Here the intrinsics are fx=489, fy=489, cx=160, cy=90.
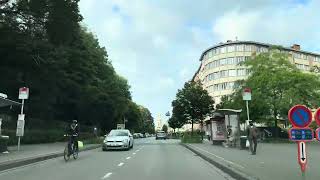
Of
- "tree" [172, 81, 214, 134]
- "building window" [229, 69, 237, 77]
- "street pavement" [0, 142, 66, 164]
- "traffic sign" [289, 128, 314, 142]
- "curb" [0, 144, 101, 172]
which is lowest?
"curb" [0, 144, 101, 172]

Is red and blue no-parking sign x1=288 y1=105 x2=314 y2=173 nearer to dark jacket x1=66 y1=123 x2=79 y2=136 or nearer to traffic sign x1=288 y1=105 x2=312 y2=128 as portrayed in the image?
traffic sign x1=288 y1=105 x2=312 y2=128

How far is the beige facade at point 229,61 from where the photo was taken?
5330 inches

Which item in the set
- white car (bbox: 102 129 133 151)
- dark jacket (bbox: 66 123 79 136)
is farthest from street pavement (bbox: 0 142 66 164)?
white car (bbox: 102 129 133 151)

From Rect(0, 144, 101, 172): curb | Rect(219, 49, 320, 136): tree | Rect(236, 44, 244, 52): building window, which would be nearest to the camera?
Rect(0, 144, 101, 172): curb

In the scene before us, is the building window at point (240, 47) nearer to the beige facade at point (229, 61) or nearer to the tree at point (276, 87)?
the beige facade at point (229, 61)

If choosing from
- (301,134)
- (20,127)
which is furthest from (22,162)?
(301,134)

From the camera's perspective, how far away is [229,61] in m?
137

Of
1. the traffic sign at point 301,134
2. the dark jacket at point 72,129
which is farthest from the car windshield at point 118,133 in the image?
the traffic sign at point 301,134

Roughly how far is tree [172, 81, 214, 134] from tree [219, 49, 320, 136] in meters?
4.26

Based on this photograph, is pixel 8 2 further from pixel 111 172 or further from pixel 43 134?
pixel 111 172

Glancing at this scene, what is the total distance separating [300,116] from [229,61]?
417 ft

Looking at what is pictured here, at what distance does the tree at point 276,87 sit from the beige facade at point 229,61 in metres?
69.4

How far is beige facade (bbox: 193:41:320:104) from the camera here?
13538 centimetres

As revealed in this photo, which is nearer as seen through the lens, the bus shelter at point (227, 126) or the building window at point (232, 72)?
the bus shelter at point (227, 126)
